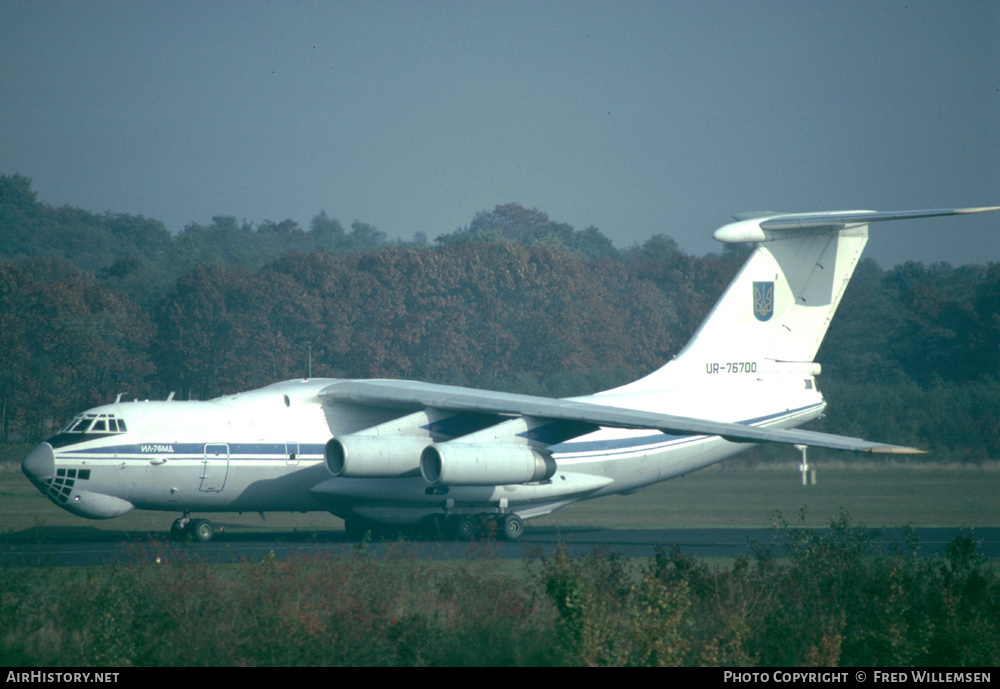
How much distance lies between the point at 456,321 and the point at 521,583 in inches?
1326

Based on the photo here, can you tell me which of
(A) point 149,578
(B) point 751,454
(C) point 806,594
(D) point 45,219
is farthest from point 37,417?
(D) point 45,219

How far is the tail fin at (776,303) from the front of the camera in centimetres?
1719

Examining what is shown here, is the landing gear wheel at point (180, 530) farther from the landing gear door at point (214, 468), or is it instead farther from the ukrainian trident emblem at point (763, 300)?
the ukrainian trident emblem at point (763, 300)

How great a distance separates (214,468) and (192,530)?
931mm

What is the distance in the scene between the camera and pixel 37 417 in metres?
32.0

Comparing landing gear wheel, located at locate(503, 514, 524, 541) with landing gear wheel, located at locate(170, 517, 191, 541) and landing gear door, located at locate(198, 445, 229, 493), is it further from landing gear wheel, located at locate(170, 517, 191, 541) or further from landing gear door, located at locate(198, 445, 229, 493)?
landing gear wheel, located at locate(170, 517, 191, 541)

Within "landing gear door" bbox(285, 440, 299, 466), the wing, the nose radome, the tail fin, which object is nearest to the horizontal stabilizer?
the tail fin

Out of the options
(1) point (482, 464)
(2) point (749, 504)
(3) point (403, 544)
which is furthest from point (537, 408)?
(2) point (749, 504)

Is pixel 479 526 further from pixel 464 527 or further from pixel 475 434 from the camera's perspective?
pixel 475 434

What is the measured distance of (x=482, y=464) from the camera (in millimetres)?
14570

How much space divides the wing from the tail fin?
96.3 inches

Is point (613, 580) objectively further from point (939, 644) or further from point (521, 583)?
point (939, 644)

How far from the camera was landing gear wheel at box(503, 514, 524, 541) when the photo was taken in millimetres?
15992

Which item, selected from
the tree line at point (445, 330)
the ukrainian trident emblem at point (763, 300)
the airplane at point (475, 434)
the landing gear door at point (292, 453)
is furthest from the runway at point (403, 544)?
the tree line at point (445, 330)
